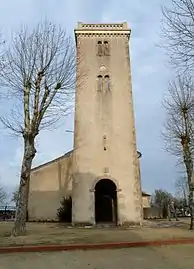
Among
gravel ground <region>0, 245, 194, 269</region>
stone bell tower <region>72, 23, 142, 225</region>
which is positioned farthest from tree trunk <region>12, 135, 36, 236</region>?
stone bell tower <region>72, 23, 142, 225</region>

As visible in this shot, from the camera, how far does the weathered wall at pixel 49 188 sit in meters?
32.9

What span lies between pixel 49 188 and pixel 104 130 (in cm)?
935

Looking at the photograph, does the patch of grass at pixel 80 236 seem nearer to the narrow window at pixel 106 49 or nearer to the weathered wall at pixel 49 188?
the weathered wall at pixel 49 188

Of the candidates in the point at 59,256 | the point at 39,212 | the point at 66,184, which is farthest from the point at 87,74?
the point at 59,256

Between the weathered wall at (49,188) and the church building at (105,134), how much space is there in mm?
4388

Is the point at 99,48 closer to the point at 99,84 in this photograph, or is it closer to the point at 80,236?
the point at 99,84

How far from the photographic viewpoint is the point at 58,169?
33938 mm

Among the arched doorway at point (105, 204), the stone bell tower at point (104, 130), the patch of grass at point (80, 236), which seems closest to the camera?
the patch of grass at point (80, 236)

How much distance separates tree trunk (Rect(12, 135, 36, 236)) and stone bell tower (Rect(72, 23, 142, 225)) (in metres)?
9.17

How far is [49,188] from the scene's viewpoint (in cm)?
3344

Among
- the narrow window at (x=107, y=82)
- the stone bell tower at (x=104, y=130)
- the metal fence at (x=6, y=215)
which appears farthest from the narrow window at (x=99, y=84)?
the metal fence at (x=6, y=215)

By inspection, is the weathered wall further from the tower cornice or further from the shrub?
the tower cornice

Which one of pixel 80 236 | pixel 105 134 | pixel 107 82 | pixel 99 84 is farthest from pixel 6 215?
pixel 80 236

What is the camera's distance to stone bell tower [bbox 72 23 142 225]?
26.5 meters
